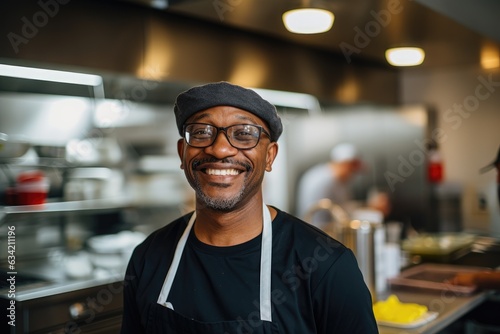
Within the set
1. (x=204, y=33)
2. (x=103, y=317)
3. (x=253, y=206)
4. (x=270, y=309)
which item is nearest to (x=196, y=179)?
(x=253, y=206)

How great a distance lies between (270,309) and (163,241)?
0.40 metres

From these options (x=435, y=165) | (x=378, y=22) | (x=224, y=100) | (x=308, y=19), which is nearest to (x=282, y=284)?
(x=224, y=100)

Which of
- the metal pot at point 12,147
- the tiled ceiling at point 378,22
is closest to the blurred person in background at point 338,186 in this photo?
the tiled ceiling at point 378,22

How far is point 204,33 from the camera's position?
9.82 feet

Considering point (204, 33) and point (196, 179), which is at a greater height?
point (204, 33)

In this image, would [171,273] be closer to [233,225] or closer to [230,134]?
[233,225]

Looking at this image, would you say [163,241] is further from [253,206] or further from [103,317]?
[103,317]

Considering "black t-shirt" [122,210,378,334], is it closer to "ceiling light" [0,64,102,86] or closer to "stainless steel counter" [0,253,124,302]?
"stainless steel counter" [0,253,124,302]

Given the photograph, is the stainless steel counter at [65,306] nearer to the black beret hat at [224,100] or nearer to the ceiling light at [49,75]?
the ceiling light at [49,75]

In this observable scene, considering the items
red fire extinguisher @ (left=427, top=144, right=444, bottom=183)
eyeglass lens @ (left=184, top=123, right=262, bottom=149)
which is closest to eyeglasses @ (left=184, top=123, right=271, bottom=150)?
eyeglass lens @ (left=184, top=123, right=262, bottom=149)

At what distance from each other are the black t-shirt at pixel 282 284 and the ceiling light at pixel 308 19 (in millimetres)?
1159

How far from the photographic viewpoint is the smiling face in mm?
1455

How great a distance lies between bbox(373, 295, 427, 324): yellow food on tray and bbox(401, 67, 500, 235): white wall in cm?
246

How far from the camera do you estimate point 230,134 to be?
1471mm
